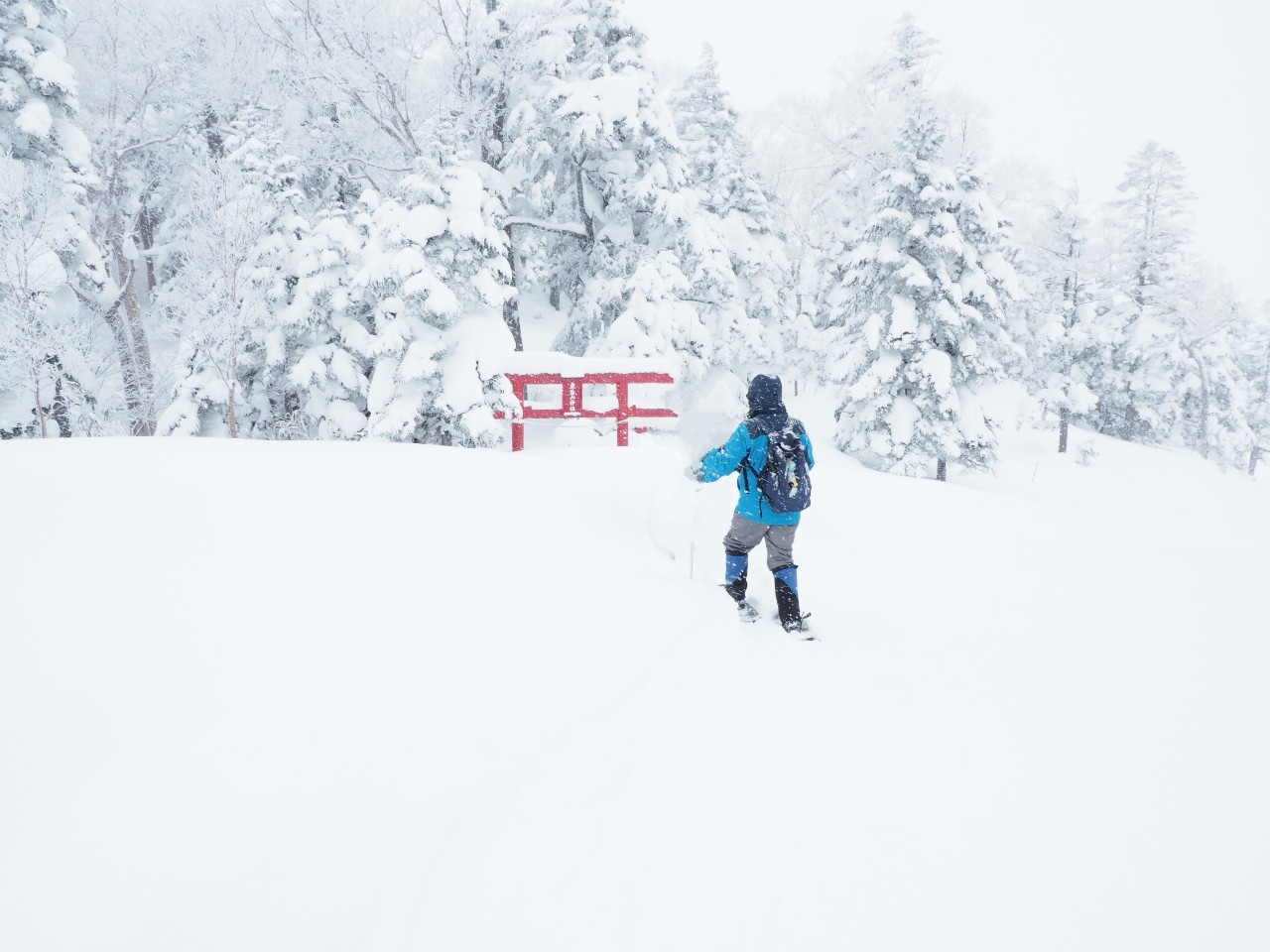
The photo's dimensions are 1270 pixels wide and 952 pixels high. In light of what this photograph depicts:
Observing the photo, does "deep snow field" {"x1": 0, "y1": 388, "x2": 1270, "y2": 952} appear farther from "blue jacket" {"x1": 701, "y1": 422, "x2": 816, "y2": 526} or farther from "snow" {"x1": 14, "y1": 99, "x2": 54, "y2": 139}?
"snow" {"x1": 14, "y1": 99, "x2": 54, "y2": 139}

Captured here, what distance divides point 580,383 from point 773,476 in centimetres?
593

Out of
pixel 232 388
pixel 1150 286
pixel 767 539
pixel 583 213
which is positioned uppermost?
pixel 1150 286

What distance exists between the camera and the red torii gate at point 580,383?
9.70 metres

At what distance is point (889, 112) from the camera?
70.5ft

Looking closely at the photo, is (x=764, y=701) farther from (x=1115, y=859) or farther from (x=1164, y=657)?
(x=1164, y=657)

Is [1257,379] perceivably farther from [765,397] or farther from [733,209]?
[765,397]

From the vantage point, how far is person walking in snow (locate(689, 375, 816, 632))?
462cm

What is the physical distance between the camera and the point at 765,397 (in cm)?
466

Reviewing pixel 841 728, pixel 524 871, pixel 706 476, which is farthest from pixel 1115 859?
pixel 706 476

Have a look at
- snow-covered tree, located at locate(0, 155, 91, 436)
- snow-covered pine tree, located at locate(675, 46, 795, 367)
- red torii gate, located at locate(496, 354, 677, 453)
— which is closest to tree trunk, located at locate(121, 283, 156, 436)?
snow-covered tree, located at locate(0, 155, 91, 436)

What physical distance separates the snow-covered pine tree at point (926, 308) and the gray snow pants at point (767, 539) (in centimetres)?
1304

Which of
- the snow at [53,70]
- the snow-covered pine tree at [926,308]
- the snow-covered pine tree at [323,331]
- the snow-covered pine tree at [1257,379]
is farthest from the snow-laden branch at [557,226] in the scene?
the snow-covered pine tree at [1257,379]

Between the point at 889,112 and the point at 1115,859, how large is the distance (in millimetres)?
24684

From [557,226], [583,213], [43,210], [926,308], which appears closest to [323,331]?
[557,226]
